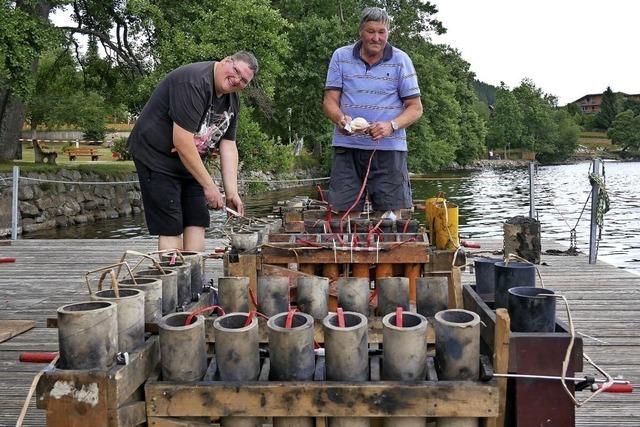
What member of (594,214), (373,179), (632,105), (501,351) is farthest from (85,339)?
(632,105)

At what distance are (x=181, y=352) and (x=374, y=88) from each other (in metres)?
2.84

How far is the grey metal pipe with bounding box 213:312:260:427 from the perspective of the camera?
194 cm

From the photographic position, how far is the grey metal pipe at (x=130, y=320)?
79.0 inches

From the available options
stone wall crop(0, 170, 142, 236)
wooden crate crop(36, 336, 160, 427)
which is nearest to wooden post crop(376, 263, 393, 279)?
wooden crate crop(36, 336, 160, 427)

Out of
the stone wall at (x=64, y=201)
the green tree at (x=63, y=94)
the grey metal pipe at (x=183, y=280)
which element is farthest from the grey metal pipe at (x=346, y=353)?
the green tree at (x=63, y=94)

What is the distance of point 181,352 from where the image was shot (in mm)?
1949

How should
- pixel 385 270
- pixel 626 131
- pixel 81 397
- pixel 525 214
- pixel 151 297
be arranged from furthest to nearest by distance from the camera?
1. pixel 626 131
2. pixel 525 214
3. pixel 385 270
4. pixel 151 297
5. pixel 81 397

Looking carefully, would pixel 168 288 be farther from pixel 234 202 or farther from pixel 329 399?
pixel 234 202

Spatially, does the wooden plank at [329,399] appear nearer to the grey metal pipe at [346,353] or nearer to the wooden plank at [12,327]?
the grey metal pipe at [346,353]

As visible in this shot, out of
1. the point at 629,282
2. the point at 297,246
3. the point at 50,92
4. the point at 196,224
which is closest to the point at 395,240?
the point at 297,246

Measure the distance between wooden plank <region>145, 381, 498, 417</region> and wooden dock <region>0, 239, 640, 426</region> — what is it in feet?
3.48

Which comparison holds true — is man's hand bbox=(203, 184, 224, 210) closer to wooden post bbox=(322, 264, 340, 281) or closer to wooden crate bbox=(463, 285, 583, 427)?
wooden post bbox=(322, 264, 340, 281)

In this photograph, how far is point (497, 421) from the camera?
1.96 meters

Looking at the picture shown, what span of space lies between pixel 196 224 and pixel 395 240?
1.31 meters
